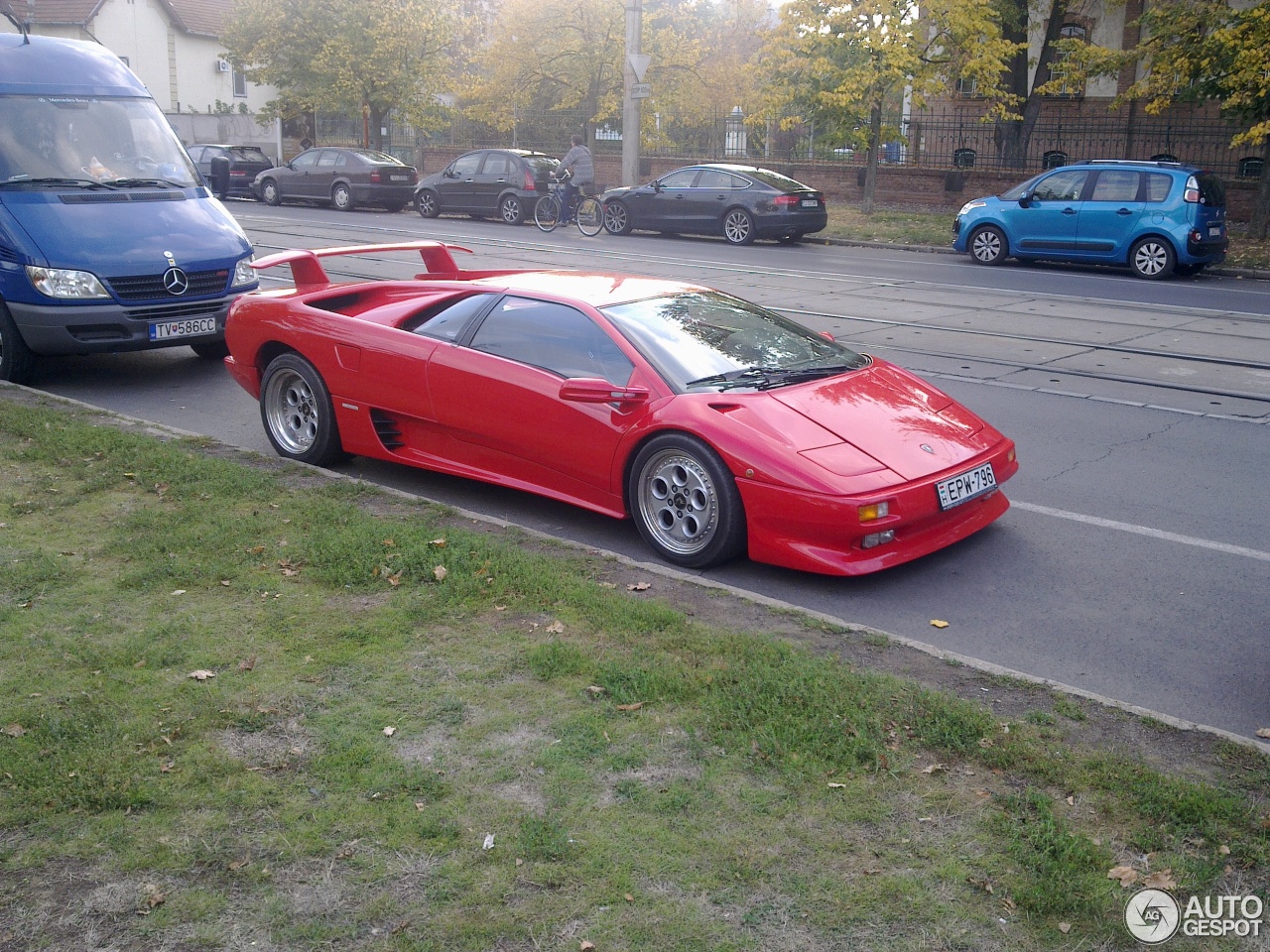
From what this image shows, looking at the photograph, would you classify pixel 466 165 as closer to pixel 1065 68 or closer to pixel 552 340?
pixel 1065 68

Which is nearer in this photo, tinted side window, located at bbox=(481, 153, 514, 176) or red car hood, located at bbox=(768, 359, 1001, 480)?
red car hood, located at bbox=(768, 359, 1001, 480)

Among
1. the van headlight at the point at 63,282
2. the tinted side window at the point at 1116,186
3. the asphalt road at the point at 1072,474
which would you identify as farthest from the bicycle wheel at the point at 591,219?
the van headlight at the point at 63,282

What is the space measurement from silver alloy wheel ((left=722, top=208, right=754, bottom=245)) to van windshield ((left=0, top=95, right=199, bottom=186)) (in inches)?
535

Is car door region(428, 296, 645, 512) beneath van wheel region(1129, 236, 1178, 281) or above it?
beneath

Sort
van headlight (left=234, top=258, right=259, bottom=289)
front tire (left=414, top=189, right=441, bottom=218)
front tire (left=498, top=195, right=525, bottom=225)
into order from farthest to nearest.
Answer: front tire (left=414, top=189, right=441, bottom=218), front tire (left=498, top=195, right=525, bottom=225), van headlight (left=234, top=258, right=259, bottom=289)

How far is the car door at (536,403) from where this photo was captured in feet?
20.8

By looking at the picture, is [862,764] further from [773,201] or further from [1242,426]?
Result: [773,201]

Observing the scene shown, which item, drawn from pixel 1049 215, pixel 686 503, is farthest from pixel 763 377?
pixel 1049 215

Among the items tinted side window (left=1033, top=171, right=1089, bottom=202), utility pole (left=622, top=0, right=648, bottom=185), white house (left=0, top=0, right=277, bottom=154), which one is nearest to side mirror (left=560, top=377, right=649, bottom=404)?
tinted side window (left=1033, top=171, right=1089, bottom=202)

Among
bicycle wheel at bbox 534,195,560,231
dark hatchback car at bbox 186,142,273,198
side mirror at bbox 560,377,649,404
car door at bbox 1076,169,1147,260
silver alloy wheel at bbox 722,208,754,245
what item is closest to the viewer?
side mirror at bbox 560,377,649,404

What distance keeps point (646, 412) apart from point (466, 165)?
2339cm

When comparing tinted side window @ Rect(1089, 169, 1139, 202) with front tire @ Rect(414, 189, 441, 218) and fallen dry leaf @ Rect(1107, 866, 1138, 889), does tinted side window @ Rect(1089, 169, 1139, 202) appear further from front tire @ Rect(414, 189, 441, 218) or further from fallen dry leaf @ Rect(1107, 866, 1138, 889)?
fallen dry leaf @ Rect(1107, 866, 1138, 889)

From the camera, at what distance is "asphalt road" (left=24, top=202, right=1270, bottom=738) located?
523 cm

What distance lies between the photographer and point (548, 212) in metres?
25.7
